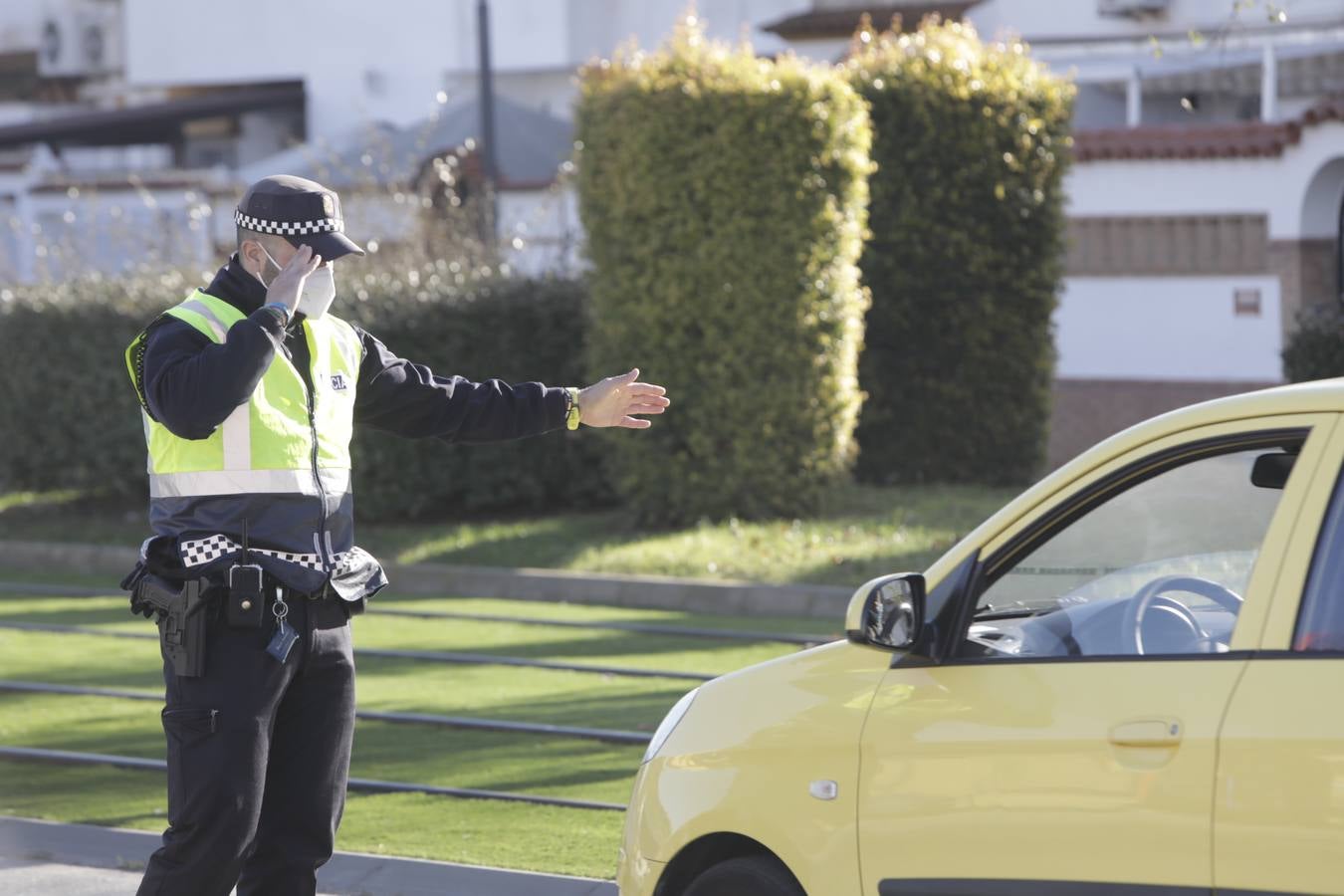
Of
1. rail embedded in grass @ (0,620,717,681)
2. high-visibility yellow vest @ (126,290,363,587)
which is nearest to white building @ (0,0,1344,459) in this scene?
rail embedded in grass @ (0,620,717,681)

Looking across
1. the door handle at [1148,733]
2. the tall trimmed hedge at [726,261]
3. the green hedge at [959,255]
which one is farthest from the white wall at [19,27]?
the door handle at [1148,733]

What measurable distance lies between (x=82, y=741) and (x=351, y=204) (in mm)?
12608

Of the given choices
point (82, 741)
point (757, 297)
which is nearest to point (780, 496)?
point (757, 297)

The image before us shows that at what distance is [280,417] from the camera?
4.59 meters

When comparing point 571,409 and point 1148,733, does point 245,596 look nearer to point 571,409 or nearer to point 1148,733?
point 571,409

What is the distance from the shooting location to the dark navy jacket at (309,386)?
172 inches

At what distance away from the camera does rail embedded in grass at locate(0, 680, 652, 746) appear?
28.3 feet

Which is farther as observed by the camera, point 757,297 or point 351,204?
point 351,204

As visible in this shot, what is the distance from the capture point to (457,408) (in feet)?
17.1

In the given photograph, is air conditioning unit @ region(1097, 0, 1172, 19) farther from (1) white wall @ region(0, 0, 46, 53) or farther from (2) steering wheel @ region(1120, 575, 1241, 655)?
(1) white wall @ region(0, 0, 46, 53)

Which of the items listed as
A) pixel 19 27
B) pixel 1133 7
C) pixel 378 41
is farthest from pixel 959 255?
pixel 19 27

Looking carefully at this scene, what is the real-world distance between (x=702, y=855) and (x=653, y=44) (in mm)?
42411

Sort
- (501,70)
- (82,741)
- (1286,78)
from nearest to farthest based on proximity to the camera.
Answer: (82,741) → (1286,78) → (501,70)

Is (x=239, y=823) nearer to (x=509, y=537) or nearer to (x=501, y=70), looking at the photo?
(x=509, y=537)
